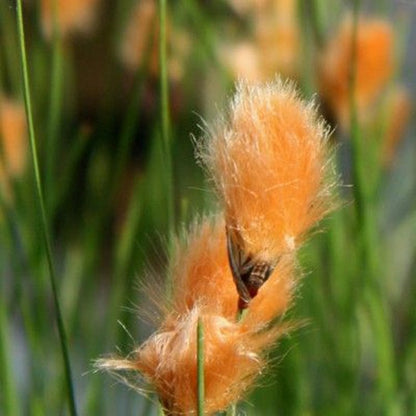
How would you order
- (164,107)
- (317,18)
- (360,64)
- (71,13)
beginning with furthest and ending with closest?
(71,13)
(360,64)
(317,18)
(164,107)

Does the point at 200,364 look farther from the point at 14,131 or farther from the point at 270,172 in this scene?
the point at 14,131

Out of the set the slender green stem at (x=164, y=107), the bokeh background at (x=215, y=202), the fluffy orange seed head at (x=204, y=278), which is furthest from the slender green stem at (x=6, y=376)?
the fluffy orange seed head at (x=204, y=278)

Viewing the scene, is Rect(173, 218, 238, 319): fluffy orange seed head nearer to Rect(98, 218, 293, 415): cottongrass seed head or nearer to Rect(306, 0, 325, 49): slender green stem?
Rect(98, 218, 293, 415): cottongrass seed head

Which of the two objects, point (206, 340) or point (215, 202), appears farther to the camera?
point (215, 202)

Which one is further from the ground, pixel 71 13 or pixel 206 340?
pixel 71 13

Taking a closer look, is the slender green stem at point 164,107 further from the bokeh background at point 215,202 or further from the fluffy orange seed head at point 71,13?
the fluffy orange seed head at point 71,13

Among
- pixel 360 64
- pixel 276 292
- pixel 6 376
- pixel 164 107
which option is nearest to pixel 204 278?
pixel 276 292
